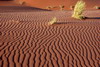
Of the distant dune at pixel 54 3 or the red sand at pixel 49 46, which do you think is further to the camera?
the distant dune at pixel 54 3

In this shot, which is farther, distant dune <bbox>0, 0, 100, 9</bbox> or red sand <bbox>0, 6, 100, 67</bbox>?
distant dune <bbox>0, 0, 100, 9</bbox>

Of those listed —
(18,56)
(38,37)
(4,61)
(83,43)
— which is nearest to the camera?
(4,61)

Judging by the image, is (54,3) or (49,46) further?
(54,3)

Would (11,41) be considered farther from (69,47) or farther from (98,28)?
(98,28)

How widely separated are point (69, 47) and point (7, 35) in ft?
10.1

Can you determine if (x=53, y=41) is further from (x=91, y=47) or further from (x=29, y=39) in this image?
A: (x=91, y=47)

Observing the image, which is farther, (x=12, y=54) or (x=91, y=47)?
(x=91, y=47)

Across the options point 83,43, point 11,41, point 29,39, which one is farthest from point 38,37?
point 83,43

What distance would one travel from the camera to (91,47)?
6.62 metres

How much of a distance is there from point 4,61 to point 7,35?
2.80 metres

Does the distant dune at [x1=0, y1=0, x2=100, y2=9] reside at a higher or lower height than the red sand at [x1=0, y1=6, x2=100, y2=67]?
higher

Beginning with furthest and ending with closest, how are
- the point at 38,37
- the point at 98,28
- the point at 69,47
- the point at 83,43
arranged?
the point at 98,28 → the point at 38,37 → the point at 83,43 → the point at 69,47

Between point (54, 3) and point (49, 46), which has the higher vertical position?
point (54, 3)

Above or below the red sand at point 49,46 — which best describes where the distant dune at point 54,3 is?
above
